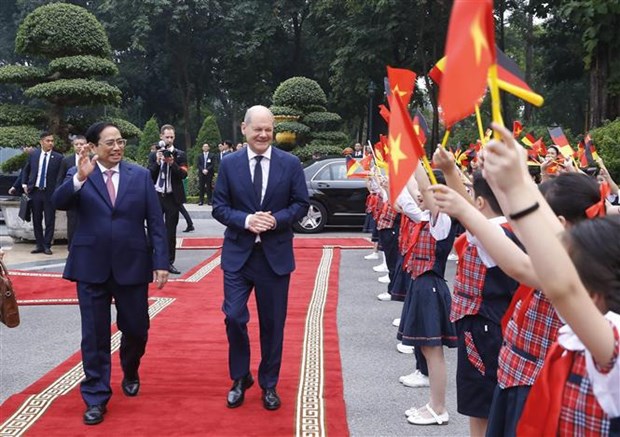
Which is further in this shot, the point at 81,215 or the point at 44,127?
the point at 44,127

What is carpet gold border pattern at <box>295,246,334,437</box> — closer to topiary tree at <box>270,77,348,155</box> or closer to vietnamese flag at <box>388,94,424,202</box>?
vietnamese flag at <box>388,94,424,202</box>

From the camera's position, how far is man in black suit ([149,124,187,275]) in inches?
354

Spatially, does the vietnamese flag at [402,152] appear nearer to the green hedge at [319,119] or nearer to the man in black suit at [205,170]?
the man in black suit at [205,170]

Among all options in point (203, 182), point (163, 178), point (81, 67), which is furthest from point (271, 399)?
point (203, 182)

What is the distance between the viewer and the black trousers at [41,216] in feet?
36.6

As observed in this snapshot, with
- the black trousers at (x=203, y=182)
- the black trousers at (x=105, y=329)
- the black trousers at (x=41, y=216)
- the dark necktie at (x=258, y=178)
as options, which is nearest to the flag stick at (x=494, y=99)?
the dark necktie at (x=258, y=178)

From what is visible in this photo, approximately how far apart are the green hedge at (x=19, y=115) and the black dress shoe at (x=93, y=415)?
9.85m

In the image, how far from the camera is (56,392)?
4734 mm

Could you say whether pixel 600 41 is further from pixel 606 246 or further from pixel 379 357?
pixel 606 246

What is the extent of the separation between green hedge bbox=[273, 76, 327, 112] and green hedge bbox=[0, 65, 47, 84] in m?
9.08

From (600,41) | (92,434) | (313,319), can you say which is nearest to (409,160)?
(92,434)

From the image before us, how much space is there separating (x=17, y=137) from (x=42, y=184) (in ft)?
5.47

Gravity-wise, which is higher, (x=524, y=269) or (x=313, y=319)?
(x=524, y=269)

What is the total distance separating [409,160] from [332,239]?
1130 centimetres
